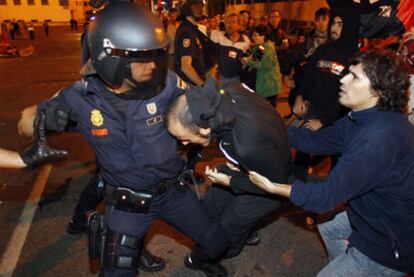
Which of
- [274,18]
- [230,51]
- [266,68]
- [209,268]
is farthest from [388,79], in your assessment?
[274,18]

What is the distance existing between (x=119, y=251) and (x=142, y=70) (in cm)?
106

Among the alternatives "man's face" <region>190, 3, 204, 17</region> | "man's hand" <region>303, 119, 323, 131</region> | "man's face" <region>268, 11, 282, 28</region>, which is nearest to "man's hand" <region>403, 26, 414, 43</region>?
"man's hand" <region>303, 119, 323, 131</region>

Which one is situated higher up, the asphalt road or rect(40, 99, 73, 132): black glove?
rect(40, 99, 73, 132): black glove

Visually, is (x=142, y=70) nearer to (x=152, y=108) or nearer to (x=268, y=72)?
(x=152, y=108)

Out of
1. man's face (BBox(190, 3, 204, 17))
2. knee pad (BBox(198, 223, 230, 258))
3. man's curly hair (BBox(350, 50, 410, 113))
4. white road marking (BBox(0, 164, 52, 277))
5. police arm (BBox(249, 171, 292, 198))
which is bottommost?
white road marking (BBox(0, 164, 52, 277))

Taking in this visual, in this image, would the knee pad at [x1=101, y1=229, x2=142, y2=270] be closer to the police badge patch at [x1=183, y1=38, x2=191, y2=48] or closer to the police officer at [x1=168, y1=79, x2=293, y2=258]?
the police officer at [x1=168, y1=79, x2=293, y2=258]

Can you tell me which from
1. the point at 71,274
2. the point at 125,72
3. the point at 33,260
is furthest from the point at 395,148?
the point at 33,260

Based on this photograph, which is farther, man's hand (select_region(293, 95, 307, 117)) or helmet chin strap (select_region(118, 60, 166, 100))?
man's hand (select_region(293, 95, 307, 117))

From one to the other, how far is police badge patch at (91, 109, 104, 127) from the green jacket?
425 cm

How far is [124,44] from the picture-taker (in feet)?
6.15

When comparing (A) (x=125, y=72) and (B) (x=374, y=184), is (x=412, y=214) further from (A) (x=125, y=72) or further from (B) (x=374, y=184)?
(A) (x=125, y=72)

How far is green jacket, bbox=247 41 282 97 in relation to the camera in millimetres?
5902

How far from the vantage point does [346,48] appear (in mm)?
3455

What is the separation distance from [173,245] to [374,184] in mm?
2018
